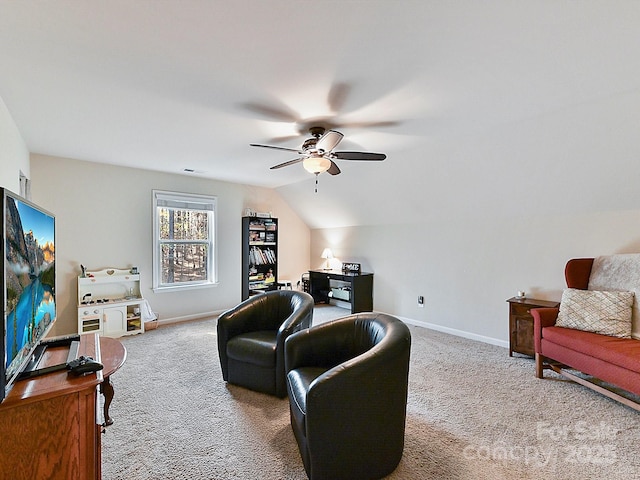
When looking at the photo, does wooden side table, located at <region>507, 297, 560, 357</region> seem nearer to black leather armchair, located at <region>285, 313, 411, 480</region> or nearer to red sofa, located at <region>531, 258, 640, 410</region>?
red sofa, located at <region>531, 258, 640, 410</region>

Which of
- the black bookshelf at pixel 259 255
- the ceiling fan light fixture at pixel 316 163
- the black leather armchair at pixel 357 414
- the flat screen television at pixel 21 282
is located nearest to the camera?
the flat screen television at pixel 21 282

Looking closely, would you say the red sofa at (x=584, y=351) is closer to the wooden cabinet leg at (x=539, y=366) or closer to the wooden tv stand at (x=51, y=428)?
the wooden cabinet leg at (x=539, y=366)

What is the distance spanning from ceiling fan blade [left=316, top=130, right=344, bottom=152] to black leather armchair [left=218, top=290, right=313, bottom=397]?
1.39 metres

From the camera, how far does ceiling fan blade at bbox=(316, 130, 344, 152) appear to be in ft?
8.15

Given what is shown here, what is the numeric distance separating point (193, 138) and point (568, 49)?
3120 mm

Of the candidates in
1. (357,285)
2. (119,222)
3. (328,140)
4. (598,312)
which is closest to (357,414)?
(328,140)

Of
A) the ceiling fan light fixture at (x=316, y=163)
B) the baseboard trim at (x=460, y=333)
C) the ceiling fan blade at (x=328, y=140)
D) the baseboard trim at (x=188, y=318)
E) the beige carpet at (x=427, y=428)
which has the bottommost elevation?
the beige carpet at (x=427, y=428)

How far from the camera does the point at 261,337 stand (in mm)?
2861

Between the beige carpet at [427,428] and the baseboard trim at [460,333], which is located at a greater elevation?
the baseboard trim at [460,333]

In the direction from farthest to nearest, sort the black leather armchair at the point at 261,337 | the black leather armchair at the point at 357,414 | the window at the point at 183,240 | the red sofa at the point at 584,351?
the window at the point at 183,240
the black leather armchair at the point at 261,337
the red sofa at the point at 584,351
the black leather armchair at the point at 357,414

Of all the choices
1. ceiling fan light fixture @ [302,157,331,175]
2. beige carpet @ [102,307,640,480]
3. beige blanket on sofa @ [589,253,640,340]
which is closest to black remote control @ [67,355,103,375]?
beige carpet @ [102,307,640,480]

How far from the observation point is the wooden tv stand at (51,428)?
119 centimetres

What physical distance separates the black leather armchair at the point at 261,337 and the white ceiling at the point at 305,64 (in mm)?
1689

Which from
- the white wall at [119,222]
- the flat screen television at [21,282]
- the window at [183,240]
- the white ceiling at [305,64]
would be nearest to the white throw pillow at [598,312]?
the white ceiling at [305,64]
